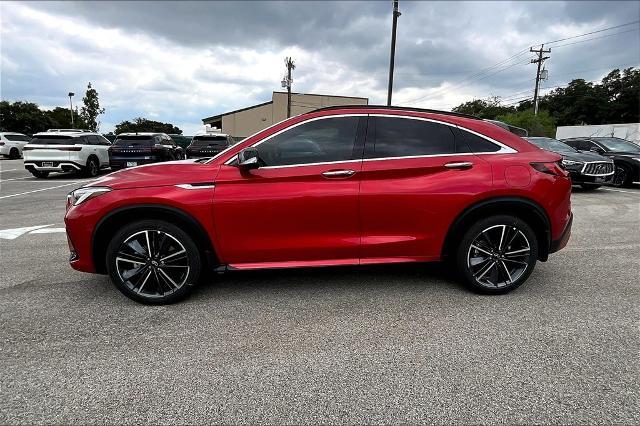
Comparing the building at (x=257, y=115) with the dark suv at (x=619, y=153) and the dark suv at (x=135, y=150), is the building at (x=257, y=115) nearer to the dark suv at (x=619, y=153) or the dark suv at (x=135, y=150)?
the dark suv at (x=135, y=150)

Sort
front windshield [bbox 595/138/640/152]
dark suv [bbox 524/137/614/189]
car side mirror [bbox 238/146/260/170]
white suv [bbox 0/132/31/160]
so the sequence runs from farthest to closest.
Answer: white suv [bbox 0/132/31/160], front windshield [bbox 595/138/640/152], dark suv [bbox 524/137/614/189], car side mirror [bbox 238/146/260/170]

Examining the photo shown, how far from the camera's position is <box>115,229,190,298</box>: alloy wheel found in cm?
344

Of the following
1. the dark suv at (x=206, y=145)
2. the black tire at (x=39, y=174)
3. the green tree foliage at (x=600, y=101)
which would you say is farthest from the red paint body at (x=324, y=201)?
the green tree foliage at (x=600, y=101)

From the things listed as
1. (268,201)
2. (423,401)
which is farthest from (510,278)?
(268,201)

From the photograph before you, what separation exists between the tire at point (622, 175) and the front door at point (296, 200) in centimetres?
1256

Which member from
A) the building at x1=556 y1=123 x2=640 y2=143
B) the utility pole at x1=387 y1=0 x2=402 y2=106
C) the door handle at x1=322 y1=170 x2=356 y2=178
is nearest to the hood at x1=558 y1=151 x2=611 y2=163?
the utility pole at x1=387 y1=0 x2=402 y2=106

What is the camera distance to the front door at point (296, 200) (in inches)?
135

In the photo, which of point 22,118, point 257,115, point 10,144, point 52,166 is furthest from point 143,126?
point 52,166

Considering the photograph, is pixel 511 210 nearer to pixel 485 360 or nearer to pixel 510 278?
pixel 510 278

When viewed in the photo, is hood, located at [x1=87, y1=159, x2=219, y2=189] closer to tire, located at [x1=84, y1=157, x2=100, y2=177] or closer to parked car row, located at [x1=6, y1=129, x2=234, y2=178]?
parked car row, located at [x1=6, y1=129, x2=234, y2=178]

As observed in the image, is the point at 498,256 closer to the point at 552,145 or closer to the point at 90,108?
the point at 552,145

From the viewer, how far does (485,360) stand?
2666 millimetres

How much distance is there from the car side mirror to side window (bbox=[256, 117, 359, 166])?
0.12 m

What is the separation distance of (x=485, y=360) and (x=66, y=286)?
154 inches
